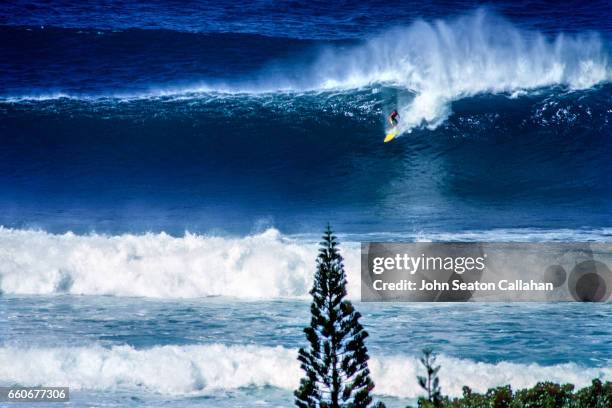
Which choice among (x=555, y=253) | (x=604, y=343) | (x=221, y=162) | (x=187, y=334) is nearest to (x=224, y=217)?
(x=221, y=162)

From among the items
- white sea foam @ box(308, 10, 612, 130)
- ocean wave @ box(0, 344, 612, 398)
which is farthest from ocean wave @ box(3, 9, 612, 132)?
ocean wave @ box(0, 344, 612, 398)

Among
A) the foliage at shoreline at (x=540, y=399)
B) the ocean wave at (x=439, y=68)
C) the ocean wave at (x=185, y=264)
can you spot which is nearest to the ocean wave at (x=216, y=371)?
the foliage at shoreline at (x=540, y=399)

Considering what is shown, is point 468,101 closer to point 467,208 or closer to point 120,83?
point 467,208

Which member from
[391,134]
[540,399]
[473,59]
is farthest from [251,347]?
[473,59]

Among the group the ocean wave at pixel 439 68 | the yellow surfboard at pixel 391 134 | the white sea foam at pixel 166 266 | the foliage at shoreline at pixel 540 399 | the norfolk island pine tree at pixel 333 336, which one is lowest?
the foliage at shoreline at pixel 540 399

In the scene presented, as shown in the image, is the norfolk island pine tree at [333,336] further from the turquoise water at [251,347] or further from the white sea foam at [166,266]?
the white sea foam at [166,266]

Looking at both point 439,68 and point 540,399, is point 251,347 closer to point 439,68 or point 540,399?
point 540,399
